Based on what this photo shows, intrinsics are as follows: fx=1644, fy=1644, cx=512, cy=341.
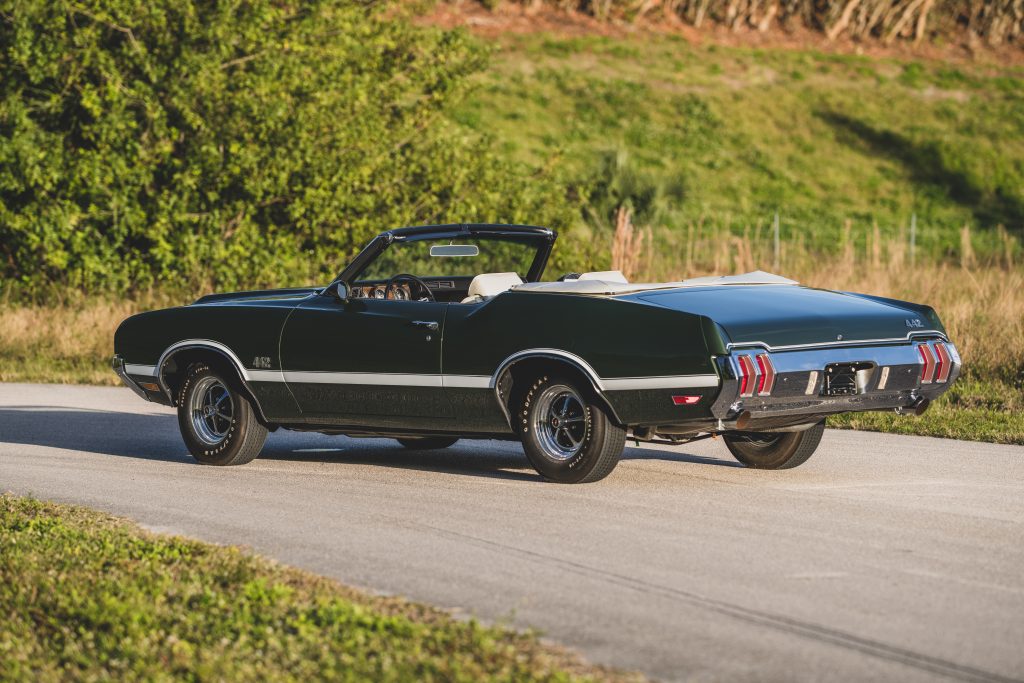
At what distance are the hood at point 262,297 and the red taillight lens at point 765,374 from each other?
3.38m

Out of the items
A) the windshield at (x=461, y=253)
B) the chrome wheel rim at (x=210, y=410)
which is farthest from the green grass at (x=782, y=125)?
the chrome wheel rim at (x=210, y=410)

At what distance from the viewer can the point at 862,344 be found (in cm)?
882

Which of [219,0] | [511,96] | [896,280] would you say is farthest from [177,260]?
[511,96]

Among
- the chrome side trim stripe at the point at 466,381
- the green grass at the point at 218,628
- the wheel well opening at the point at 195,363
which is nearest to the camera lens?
the green grass at the point at 218,628

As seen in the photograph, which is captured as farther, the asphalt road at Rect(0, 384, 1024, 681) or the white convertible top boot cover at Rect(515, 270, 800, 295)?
the white convertible top boot cover at Rect(515, 270, 800, 295)

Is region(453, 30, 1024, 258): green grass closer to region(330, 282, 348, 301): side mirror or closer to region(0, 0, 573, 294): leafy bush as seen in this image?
region(0, 0, 573, 294): leafy bush

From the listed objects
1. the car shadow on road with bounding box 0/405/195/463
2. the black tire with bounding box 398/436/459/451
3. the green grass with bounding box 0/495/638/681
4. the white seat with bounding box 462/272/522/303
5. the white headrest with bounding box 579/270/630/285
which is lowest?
the car shadow on road with bounding box 0/405/195/463

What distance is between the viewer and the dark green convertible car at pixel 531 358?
8.57 metres

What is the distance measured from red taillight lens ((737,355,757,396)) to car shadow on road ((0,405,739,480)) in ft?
5.96

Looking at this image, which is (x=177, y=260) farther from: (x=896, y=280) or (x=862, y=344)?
(x=862, y=344)

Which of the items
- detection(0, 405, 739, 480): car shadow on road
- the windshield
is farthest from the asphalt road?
the windshield

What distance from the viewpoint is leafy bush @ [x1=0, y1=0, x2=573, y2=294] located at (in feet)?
73.5

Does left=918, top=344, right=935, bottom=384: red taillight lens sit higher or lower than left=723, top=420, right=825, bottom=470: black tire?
higher

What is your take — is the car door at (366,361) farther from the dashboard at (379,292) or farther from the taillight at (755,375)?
the taillight at (755,375)
